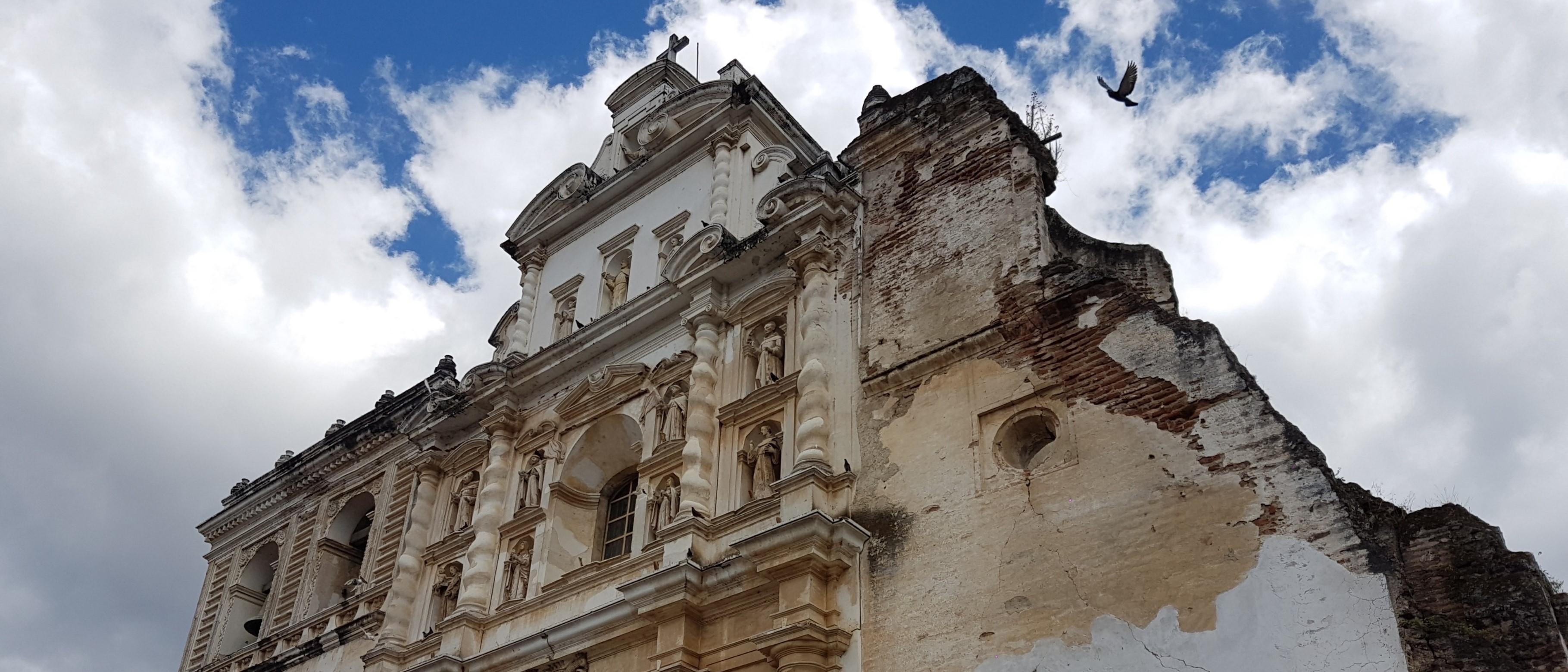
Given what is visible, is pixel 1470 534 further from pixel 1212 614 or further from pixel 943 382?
pixel 943 382

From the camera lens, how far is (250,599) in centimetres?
1816

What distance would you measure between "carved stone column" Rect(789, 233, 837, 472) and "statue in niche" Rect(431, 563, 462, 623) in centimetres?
509

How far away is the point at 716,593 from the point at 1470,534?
19.1ft

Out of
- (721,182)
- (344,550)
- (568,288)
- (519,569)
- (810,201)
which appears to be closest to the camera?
(810,201)

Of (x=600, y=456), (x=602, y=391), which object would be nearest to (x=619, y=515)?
(x=600, y=456)

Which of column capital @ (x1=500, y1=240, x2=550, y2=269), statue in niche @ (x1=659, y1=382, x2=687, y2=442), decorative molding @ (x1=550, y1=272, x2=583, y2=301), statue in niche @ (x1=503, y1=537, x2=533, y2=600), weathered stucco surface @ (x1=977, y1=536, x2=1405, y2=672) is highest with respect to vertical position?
column capital @ (x1=500, y1=240, x2=550, y2=269)

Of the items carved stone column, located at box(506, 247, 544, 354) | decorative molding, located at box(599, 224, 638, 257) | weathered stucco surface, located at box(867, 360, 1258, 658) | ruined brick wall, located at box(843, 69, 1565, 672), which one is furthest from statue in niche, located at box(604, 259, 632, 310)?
weathered stucco surface, located at box(867, 360, 1258, 658)

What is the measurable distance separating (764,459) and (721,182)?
4317mm

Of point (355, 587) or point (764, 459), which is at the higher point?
point (355, 587)

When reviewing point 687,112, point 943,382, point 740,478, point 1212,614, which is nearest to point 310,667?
point 740,478

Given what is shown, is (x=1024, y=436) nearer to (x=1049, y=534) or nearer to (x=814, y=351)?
(x=1049, y=534)

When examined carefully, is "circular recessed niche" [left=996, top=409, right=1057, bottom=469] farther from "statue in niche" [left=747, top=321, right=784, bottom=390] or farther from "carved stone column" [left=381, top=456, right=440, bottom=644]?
"carved stone column" [left=381, top=456, right=440, bottom=644]

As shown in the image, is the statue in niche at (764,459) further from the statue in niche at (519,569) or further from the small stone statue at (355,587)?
the small stone statue at (355,587)

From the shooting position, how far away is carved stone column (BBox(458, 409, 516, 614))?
13039 millimetres
